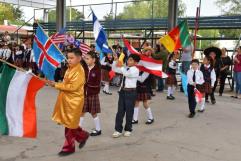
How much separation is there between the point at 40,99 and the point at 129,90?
16.6ft

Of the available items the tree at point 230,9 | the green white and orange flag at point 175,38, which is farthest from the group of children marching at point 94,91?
the tree at point 230,9

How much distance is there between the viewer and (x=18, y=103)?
227 inches

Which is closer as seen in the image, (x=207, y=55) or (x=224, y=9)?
(x=207, y=55)

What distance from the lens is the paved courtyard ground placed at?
242 inches

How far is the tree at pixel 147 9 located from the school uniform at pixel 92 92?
11.6 meters

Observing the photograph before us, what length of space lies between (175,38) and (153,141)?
4259 millimetres

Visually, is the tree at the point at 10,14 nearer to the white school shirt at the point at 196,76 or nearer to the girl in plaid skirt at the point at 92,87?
the white school shirt at the point at 196,76

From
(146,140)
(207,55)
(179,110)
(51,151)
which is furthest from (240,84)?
(51,151)

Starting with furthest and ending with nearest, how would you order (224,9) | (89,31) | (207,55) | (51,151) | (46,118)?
(89,31)
(224,9)
(207,55)
(46,118)
(51,151)

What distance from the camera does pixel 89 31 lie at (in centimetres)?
2011

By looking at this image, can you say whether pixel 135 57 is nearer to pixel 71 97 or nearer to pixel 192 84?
pixel 71 97

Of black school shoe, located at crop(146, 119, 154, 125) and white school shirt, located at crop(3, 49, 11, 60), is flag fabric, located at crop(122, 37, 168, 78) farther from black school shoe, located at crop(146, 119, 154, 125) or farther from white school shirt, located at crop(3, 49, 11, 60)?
white school shirt, located at crop(3, 49, 11, 60)

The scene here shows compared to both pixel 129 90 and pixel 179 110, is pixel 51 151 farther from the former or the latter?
pixel 179 110

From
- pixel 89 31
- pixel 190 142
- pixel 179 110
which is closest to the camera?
pixel 190 142
